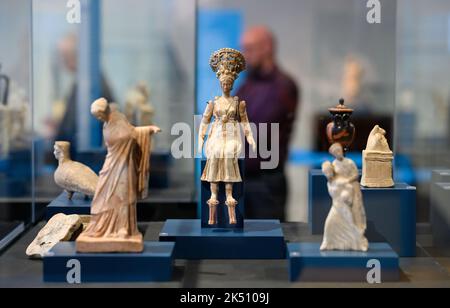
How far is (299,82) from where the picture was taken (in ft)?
22.6

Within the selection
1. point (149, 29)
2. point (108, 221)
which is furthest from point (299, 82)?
point (108, 221)

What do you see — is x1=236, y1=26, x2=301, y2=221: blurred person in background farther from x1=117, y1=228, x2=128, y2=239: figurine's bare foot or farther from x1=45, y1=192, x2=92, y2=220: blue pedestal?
x1=117, y1=228, x2=128, y2=239: figurine's bare foot

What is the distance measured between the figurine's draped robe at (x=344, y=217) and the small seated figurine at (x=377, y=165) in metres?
0.71

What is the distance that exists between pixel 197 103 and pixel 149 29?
0.70m

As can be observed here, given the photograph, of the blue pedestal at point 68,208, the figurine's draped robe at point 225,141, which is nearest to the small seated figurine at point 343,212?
the figurine's draped robe at point 225,141

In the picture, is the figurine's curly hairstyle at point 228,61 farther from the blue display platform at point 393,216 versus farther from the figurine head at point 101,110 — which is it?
the blue display platform at point 393,216

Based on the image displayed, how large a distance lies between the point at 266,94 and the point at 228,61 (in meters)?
1.11

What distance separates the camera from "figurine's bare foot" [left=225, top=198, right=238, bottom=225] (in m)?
5.81

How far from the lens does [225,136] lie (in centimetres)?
580

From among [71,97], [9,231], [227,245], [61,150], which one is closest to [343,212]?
[227,245]

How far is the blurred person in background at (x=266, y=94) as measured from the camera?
22.4ft

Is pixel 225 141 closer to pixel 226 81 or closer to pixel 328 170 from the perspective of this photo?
pixel 226 81

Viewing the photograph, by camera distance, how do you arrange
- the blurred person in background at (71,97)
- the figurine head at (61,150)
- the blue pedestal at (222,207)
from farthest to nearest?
the blurred person in background at (71,97) → the figurine head at (61,150) → the blue pedestal at (222,207)

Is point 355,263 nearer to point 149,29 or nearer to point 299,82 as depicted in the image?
point 299,82
